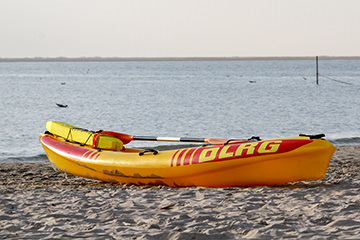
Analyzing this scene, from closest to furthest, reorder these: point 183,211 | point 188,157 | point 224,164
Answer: point 183,211
point 224,164
point 188,157

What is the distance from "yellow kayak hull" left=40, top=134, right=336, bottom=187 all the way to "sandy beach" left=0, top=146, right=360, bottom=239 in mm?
179

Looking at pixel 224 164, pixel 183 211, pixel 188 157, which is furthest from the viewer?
pixel 188 157

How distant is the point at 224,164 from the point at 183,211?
5.00ft

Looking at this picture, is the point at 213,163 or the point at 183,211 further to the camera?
the point at 213,163

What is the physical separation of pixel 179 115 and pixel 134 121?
3.07 metres

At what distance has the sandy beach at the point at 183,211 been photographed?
16.7 ft

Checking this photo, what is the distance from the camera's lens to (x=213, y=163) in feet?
24.4

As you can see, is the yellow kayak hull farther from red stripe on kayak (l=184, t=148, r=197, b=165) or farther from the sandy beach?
the sandy beach

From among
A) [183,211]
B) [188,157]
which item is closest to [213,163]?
[188,157]

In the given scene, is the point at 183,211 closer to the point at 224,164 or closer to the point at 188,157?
the point at 224,164

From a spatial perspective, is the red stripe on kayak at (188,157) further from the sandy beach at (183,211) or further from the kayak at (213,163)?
the sandy beach at (183,211)

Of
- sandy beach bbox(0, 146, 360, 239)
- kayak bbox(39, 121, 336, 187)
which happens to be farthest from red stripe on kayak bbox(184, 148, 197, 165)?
sandy beach bbox(0, 146, 360, 239)

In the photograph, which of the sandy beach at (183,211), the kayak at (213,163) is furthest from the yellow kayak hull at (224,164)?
the sandy beach at (183,211)

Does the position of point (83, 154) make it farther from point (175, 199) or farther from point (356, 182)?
point (356, 182)
